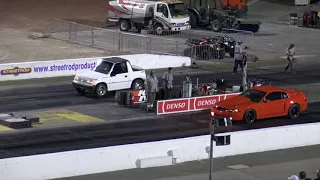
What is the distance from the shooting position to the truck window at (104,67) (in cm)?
3778

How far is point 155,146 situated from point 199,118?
7.93m

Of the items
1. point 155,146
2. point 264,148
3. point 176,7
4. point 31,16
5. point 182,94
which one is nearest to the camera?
point 155,146

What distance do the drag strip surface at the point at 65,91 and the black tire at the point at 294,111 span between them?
7.96 metres

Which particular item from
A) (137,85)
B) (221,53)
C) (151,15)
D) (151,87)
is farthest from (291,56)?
(151,15)

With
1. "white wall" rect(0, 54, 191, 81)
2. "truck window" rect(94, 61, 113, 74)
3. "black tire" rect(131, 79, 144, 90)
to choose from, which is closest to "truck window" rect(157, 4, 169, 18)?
"white wall" rect(0, 54, 191, 81)

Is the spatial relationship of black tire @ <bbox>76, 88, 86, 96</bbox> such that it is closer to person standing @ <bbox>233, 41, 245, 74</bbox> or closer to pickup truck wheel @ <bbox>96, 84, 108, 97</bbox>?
pickup truck wheel @ <bbox>96, 84, 108, 97</bbox>

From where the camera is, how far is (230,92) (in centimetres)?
3597

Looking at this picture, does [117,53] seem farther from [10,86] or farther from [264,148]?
[264,148]

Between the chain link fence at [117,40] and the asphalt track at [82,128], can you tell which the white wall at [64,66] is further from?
the chain link fence at [117,40]

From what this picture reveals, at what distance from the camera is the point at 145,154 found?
82.9 feet

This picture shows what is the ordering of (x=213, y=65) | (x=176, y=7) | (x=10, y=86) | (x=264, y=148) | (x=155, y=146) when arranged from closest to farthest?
(x=155, y=146) < (x=264, y=148) < (x=10, y=86) < (x=213, y=65) < (x=176, y=7)

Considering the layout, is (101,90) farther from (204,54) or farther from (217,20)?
(217,20)

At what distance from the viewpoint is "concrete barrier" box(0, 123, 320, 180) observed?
23.3 metres

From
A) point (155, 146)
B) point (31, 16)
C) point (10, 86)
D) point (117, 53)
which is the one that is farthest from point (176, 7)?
point (155, 146)
